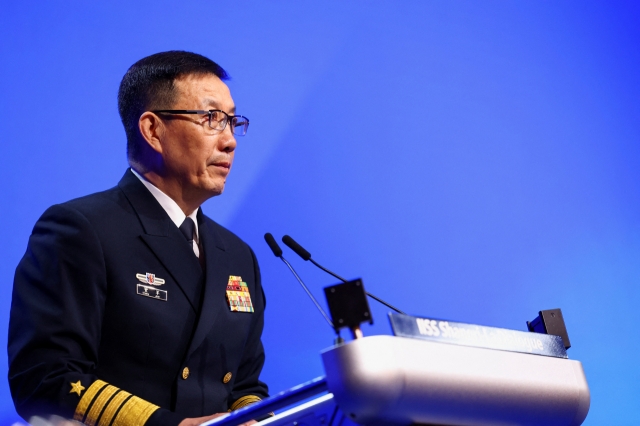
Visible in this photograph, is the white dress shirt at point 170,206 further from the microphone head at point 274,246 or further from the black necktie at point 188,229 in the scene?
the microphone head at point 274,246

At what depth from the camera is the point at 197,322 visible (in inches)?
80.1

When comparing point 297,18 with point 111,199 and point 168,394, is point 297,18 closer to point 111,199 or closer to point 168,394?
point 111,199

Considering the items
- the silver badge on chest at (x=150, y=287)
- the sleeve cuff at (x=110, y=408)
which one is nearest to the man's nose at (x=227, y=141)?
the silver badge on chest at (x=150, y=287)

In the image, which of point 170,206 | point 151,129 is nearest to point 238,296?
point 170,206

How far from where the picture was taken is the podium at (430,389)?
1.17 meters

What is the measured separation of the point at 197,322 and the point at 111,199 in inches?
17.0

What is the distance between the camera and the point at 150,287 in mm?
2023

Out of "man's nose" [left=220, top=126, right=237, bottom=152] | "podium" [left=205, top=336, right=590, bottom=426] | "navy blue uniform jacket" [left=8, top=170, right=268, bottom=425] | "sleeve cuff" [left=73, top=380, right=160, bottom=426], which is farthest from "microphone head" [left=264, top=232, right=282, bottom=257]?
"podium" [left=205, top=336, right=590, bottom=426]

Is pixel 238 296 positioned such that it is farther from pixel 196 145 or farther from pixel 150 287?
pixel 196 145

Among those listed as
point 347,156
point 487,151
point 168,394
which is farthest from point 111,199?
point 487,151

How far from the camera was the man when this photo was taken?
1764 mm

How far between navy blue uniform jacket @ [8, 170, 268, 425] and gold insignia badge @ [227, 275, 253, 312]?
25 mm

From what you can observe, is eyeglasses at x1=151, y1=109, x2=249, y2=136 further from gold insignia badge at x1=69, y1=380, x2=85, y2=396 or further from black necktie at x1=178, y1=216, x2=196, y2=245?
gold insignia badge at x1=69, y1=380, x2=85, y2=396

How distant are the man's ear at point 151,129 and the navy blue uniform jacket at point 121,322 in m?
0.12
